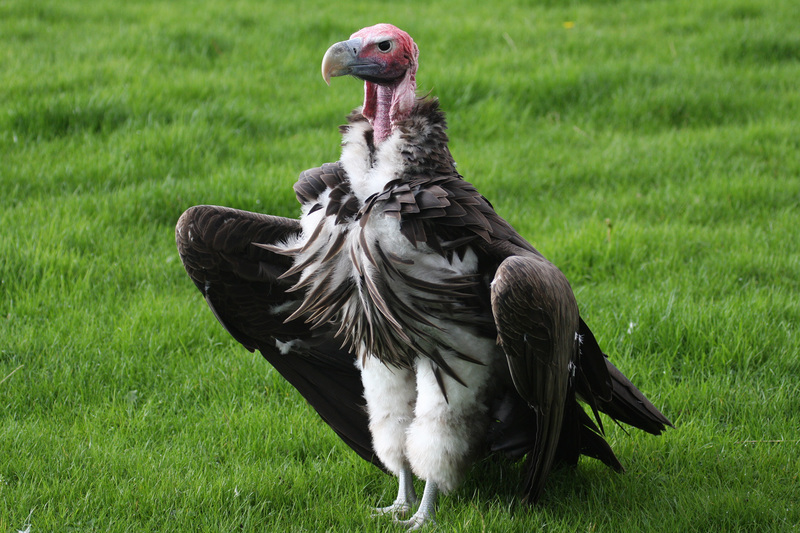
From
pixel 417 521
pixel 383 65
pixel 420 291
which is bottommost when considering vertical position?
pixel 417 521

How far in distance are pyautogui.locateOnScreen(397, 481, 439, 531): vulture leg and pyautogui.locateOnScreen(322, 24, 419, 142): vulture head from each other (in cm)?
144

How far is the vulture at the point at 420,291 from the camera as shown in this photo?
2.97 meters

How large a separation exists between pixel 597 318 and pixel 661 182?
2.00 metres

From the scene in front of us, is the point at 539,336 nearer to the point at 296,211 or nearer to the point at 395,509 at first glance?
the point at 395,509

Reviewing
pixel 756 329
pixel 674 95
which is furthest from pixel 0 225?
pixel 674 95

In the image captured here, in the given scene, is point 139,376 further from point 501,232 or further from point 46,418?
point 501,232

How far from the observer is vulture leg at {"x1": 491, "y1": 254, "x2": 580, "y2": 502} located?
9.37 feet

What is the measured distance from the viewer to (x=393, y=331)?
10.0ft

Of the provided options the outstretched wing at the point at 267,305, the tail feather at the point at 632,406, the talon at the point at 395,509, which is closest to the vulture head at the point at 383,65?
the outstretched wing at the point at 267,305

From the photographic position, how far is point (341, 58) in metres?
3.05

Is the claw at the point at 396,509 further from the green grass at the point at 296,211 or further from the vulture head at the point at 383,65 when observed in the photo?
the vulture head at the point at 383,65

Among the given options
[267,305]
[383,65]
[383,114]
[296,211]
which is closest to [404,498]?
[267,305]

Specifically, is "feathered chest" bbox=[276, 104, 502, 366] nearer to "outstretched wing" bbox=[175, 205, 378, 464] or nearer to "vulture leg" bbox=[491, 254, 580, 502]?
"vulture leg" bbox=[491, 254, 580, 502]

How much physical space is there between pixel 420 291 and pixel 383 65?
835 millimetres
